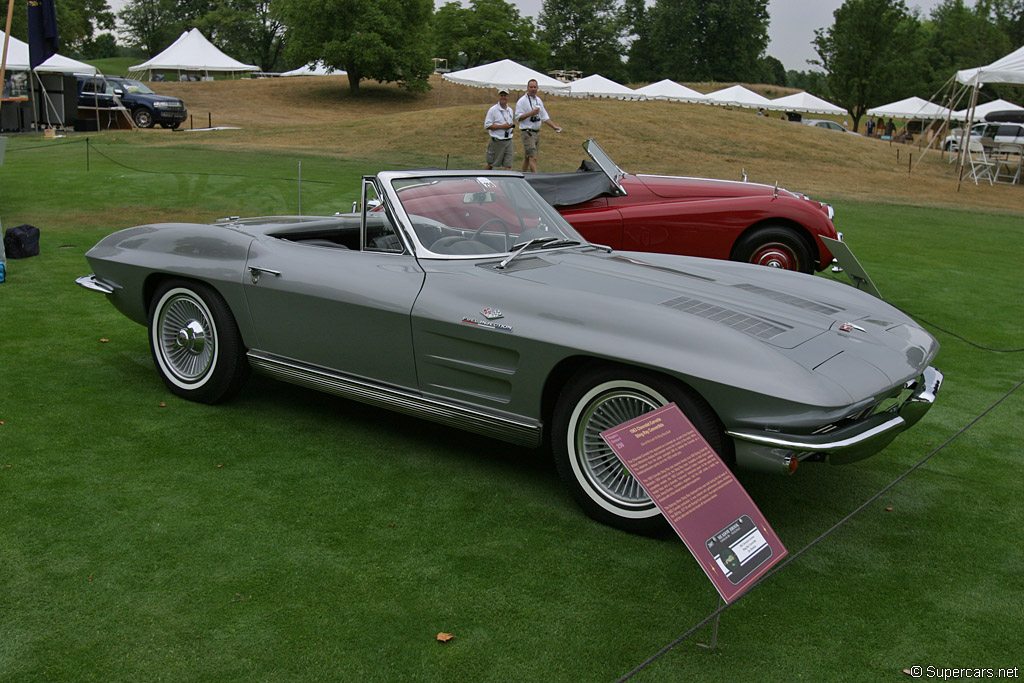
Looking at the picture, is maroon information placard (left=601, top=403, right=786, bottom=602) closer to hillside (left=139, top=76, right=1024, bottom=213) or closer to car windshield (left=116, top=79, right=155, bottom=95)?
hillside (left=139, top=76, right=1024, bottom=213)

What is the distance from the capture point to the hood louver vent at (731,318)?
3.32 meters

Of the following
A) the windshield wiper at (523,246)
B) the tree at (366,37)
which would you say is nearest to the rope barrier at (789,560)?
the windshield wiper at (523,246)

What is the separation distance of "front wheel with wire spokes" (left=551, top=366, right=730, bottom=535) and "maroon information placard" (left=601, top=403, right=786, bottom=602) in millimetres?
391

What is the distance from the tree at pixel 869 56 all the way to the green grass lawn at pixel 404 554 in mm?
57225

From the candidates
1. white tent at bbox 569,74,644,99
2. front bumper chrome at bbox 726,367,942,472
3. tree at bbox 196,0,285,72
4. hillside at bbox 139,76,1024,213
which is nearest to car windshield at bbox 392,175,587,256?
front bumper chrome at bbox 726,367,942,472

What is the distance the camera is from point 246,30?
2936 inches

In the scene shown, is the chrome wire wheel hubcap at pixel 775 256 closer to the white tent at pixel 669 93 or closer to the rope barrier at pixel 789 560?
the rope barrier at pixel 789 560

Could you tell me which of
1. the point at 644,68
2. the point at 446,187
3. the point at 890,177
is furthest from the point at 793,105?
the point at 446,187

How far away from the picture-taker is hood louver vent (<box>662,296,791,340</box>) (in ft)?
10.9

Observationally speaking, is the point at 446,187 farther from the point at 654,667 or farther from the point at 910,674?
the point at 910,674

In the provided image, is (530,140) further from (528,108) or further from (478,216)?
(478,216)

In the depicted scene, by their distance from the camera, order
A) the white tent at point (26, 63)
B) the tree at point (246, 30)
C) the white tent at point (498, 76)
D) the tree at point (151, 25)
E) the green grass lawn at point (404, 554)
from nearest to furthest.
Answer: the green grass lawn at point (404, 554), the white tent at point (26, 63), the white tent at point (498, 76), the tree at point (246, 30), the tree at point (151, 25)

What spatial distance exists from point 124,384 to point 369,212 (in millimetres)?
1855

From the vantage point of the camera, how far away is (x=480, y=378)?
3.71 meters
